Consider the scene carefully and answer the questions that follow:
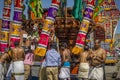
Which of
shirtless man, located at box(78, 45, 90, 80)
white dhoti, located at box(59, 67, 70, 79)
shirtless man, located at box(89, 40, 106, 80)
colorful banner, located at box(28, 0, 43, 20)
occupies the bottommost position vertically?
white dhoti, located at box(59, 67, 70, 79)

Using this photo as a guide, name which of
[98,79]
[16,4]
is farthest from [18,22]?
[98,79]

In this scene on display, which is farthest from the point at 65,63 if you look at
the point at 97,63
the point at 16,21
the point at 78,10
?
the point at 78,10

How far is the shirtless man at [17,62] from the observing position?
11047 mm

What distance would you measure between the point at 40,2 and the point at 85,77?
35.6ft

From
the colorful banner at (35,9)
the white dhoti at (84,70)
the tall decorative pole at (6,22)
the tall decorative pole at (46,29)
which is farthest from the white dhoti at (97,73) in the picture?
the colorful banner at (35,9)

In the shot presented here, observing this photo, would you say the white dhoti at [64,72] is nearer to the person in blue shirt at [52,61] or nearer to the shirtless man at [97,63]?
the person in blue shirt at [52,61]

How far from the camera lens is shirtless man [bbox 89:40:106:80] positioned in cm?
966

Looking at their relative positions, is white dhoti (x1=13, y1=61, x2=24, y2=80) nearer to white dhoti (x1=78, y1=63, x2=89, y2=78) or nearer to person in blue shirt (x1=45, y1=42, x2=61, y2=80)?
person in blue shirt (x1=45, y1=42, x2=61, y2=80)

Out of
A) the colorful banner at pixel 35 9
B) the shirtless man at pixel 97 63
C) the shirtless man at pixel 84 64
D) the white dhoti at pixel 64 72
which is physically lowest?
the white dhoti at pixel 64 72

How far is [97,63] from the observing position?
9758 mm

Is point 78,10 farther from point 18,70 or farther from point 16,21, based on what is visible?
point 18,70

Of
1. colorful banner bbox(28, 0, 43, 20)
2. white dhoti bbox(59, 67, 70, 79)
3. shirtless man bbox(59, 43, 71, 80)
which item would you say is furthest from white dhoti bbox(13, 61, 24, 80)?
colorful banner bbox(28, 0, 43, 20)

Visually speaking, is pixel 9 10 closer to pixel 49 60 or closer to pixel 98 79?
pixel 49 60

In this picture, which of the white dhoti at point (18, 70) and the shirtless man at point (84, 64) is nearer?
the white dhoti at point (18, 70)
